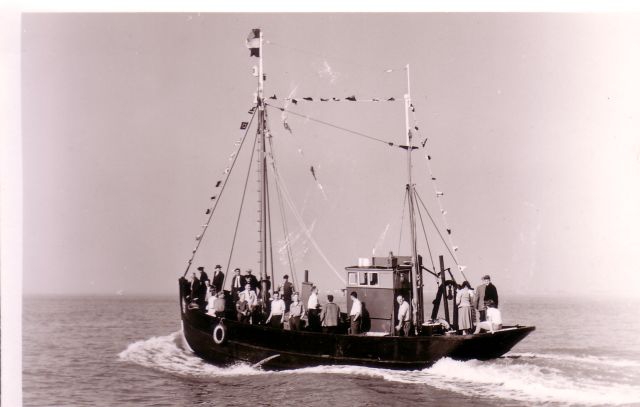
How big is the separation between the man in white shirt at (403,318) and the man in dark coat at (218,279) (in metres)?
5.69

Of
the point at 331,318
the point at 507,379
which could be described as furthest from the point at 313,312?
the point at 507,379

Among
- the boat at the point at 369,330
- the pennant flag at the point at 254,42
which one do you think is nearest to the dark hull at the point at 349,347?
the boat at the point at 369,330

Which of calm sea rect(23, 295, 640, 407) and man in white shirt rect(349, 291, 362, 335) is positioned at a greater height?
man in white shirt rect(349, 291, 362, 335)

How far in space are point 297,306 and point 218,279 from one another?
3.28 metres

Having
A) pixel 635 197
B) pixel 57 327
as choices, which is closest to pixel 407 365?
pixel 635 197

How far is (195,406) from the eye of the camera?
14.6 meters

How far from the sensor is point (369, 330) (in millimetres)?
16672

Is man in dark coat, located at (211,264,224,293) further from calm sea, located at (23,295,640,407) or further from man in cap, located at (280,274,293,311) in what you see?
calm sea, located at (23,295,640,407)

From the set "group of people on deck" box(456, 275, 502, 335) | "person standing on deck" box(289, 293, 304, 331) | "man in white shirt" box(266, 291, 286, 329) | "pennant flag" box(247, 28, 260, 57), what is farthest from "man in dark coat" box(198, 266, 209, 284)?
"group of people on deck" box(456, 275, 502, 335)

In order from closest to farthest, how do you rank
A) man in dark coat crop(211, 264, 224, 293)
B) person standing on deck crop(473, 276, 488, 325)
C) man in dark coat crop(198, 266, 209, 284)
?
1. person standing on deck crop(473, 276, 488, 325)
2. man in dark coat crop(211, 264, 224, 293)
3. man in dark coat crop(198, 266, 209, 284)

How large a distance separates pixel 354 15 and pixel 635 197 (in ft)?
24.8

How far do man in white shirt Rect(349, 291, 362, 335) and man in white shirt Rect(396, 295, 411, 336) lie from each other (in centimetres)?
100

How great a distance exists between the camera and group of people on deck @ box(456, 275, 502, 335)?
50.7 feet
